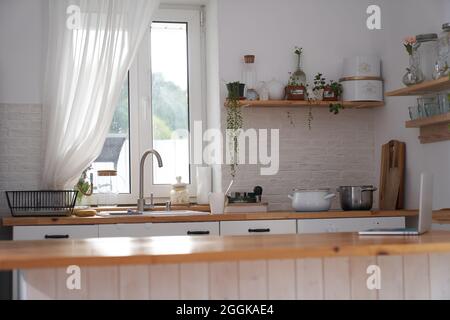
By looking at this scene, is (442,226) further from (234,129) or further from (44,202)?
(44,202)

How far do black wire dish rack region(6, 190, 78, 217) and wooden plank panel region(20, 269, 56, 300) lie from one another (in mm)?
2327

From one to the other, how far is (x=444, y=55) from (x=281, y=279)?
252 cm

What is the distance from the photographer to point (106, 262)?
2449 mm

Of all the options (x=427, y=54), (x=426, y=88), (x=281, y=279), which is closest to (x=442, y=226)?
(x=426, y=88)

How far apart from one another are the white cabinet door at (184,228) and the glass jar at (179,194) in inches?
28.4

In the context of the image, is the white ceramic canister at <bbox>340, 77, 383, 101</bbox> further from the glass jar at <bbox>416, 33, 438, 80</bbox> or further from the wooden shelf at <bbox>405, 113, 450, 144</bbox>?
the glass jar at <bbox>416, 33, 438, 80</bbox>

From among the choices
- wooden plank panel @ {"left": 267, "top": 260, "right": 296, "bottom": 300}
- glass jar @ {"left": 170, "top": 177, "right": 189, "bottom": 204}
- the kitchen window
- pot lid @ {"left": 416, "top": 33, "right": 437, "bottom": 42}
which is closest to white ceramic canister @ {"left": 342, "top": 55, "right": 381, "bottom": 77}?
pot lid @ {"left": 416, "top": 33, "right": 437, "bottom": 42}

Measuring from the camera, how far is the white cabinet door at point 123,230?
4812 millimetres

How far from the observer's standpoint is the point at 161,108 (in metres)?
5.86

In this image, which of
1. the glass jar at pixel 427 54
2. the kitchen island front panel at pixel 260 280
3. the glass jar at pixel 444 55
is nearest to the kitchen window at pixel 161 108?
the glass jar at pixel 427 54

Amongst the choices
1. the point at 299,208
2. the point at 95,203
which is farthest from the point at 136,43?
the point at 299,208

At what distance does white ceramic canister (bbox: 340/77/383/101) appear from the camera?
564 centimetres

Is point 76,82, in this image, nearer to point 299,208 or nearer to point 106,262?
point 299,208

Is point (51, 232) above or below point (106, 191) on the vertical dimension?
below
